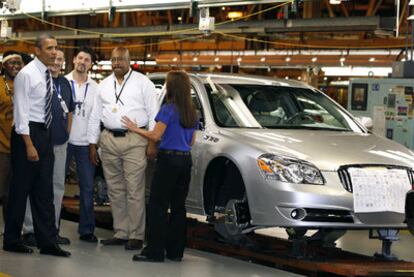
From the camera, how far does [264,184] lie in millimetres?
7977

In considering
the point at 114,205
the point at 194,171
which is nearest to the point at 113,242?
the point at 114,205

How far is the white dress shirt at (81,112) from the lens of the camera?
8.98 metres

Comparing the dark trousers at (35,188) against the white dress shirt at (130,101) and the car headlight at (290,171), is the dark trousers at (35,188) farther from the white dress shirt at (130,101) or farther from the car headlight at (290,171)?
the car headlight at (290,171)

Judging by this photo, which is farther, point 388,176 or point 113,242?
point 113,242

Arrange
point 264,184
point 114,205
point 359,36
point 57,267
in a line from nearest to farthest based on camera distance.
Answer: point 57,267 < point 264,184 < point 114,205 < point 359,36

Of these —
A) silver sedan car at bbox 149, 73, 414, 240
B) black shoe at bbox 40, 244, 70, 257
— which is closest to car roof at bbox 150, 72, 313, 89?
silver sedan car at bbox 149, 73, 414, 240

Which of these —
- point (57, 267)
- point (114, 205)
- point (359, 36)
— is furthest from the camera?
point (359, 36)

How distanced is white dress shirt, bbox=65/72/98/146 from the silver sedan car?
1.05 m

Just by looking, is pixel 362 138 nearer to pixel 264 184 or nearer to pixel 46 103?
pixel 264 184

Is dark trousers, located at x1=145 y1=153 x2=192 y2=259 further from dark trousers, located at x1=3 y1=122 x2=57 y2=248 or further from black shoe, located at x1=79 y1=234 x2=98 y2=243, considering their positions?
black shoe, located at x1=79 y1=234 x2=98 y2=243

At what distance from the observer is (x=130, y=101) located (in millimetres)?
8609

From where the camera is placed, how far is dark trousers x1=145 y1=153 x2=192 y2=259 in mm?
7938

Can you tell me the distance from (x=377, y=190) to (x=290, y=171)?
0.74 meters

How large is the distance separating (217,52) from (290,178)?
56.2ft
